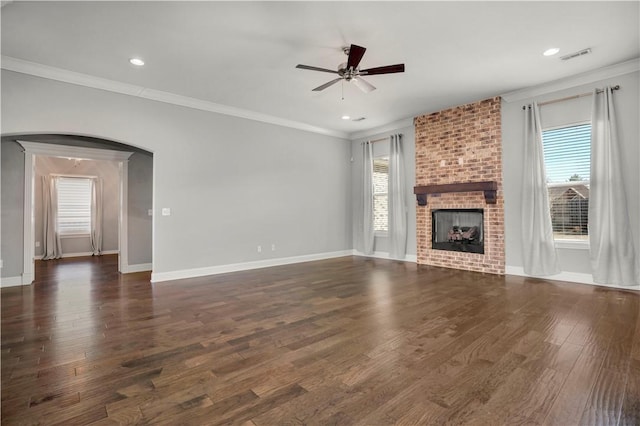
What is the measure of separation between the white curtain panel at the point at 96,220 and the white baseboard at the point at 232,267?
4.95 metres

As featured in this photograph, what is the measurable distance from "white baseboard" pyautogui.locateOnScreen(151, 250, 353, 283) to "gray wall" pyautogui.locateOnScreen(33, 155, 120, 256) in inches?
177

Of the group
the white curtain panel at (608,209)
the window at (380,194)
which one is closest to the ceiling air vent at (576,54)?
the white curtain panel at (608,209)

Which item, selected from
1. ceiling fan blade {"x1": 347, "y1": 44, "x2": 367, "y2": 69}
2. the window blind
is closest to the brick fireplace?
the window blind

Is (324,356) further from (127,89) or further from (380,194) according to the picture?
(380,194)

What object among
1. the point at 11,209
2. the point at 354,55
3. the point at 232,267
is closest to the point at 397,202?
the point at 232,267

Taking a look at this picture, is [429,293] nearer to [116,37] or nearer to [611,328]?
[611,328]

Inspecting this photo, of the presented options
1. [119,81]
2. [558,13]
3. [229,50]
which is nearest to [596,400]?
[558,13]

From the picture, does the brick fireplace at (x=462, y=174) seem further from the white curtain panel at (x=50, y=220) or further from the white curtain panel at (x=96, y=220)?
the white curtain panel at (x=50, y=220)

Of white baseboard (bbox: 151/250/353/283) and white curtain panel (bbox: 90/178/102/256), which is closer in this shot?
white baseboard (bbox: 151/250/353/283)

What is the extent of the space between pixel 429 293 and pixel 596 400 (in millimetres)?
2405

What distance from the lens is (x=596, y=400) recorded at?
1801mm

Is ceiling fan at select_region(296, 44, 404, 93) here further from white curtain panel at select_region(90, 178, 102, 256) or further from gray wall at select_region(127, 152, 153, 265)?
white curtain panel at select_region(90, 178, 102, 256)

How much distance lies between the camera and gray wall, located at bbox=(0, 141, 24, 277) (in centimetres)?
483

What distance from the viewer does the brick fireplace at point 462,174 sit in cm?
552
